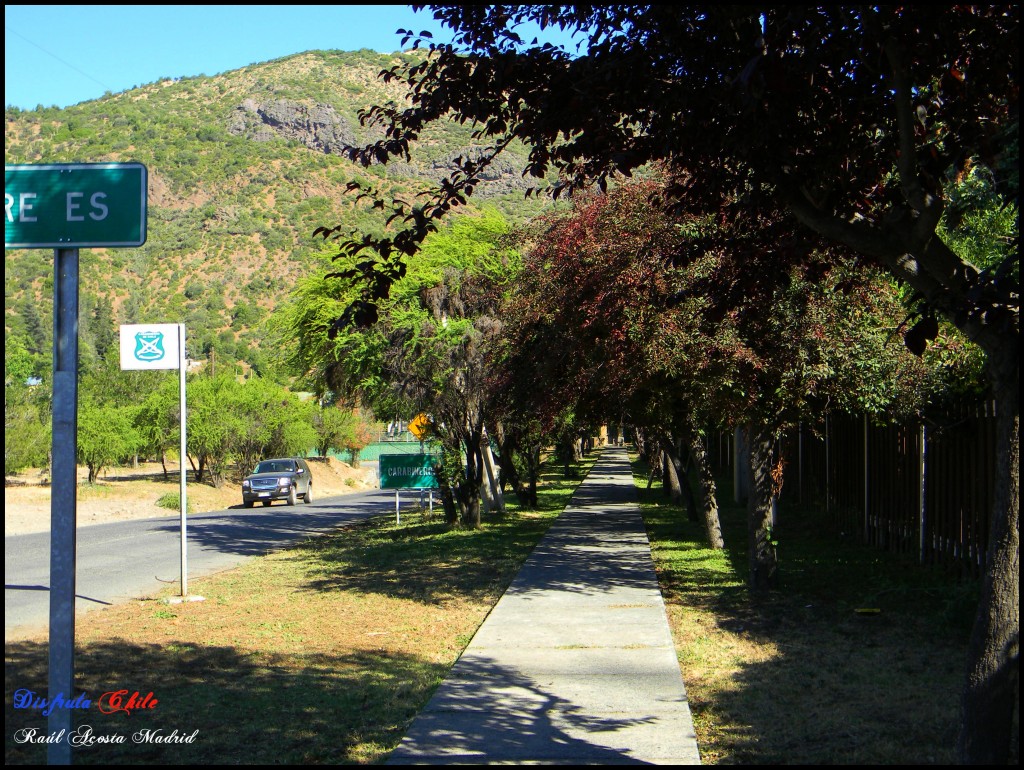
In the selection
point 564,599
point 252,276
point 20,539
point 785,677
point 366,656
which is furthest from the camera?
point 252,276

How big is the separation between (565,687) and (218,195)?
8545cm

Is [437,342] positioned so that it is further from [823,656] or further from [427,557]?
[823,656]

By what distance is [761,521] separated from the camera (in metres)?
10.5

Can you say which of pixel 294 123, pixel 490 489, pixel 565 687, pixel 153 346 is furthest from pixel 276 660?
pixel 294 123

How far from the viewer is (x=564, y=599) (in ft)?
35.0

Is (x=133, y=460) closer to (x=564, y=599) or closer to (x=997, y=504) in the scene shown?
(x=564, y=599)

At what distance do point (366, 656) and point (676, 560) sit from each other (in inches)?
266

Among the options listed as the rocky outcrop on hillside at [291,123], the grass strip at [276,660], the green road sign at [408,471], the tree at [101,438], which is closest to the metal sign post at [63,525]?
the grass strip at [276,660]

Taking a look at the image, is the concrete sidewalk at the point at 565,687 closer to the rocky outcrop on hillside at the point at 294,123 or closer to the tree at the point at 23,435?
the tree at the point at 23,435

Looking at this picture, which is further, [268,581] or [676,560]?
[676,560]

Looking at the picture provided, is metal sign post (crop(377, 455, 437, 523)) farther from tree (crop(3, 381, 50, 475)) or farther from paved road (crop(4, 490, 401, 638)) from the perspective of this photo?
tree (crop(3, 381, 50, 475))

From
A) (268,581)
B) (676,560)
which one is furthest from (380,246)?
(676,560)

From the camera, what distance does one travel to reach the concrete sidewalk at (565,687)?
551 centimetres

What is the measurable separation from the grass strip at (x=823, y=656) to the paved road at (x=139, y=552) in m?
5.58
